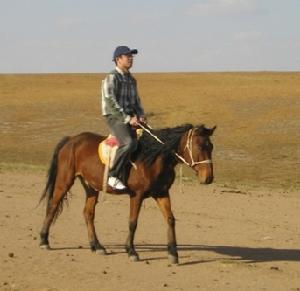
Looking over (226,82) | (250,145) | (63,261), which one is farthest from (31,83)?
(63,261)

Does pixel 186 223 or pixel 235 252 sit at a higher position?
pixel 235 252

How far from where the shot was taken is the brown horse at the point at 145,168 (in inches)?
439

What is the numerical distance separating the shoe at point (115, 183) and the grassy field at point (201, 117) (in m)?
13.6

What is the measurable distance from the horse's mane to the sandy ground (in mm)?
1523

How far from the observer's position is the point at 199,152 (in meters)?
11.1

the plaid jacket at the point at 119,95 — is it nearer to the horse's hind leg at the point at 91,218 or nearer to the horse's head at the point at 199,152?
the horse's head at the point at 199,152

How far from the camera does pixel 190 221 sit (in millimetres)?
15867

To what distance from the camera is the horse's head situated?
35.9 feet

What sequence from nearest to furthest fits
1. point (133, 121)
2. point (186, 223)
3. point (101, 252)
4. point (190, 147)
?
point (190, 147)
point (133, 121)
point (101, 252)
point (186, 223)

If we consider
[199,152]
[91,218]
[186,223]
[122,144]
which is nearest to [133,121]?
[122,144]

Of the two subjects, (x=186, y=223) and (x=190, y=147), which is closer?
(x=190, y=147)

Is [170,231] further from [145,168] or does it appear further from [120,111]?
[120,111]

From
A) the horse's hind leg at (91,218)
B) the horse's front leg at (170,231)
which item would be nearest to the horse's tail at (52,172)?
the horse's hind leg at (91,218)

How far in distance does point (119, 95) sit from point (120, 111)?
31 centimetres
